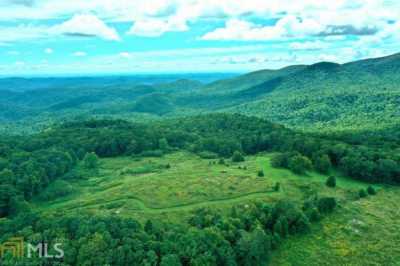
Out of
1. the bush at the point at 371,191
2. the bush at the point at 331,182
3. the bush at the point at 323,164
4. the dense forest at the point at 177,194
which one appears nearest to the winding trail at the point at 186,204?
the dense forest at the point at 177,194

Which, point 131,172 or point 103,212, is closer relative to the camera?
Result: point 103,212

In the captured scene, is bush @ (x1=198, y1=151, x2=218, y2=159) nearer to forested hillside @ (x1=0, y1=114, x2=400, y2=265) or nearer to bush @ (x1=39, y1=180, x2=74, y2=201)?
forested hillside @ (x1=0, y1=114, x2=400, y2=265)

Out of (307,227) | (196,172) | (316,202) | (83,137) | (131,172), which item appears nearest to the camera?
(307,227)

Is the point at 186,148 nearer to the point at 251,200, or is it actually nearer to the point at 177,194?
the point at 177,194

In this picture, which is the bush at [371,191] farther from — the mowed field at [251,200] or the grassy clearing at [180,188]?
the grassy clearing at [180,188]

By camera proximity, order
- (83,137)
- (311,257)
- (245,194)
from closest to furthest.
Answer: (311,257) < (245,194) < (83,137)

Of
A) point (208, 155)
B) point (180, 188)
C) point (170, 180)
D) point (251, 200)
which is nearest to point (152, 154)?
point (208, 155)

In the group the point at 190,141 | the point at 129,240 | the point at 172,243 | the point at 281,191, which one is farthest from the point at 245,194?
the point at 190,141

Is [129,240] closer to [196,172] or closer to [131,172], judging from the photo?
[196,172]
